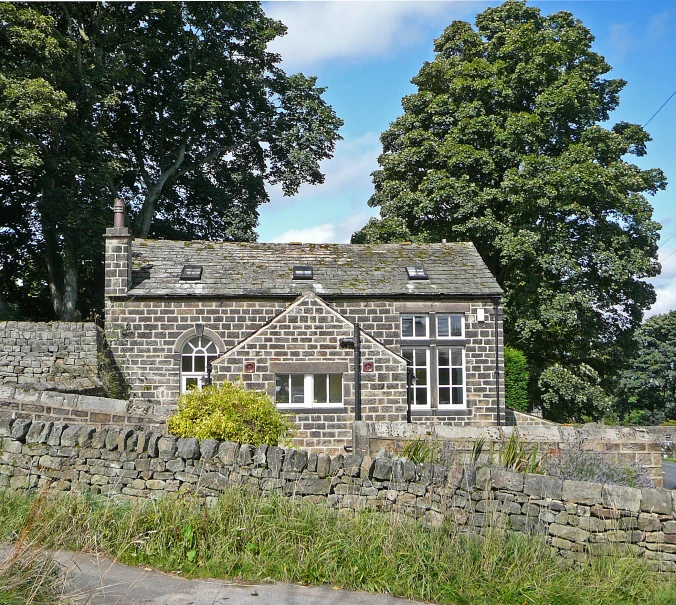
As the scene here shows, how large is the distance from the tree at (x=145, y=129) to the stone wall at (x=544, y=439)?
675 inches

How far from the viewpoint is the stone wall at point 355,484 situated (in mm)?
7293

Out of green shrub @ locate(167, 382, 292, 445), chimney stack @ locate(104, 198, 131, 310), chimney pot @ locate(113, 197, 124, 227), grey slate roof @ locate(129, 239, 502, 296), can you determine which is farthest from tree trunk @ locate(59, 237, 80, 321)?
green shrub @ locate(167, 382, 292, 445)

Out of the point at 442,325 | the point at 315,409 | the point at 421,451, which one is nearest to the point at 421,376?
the point at 442,325

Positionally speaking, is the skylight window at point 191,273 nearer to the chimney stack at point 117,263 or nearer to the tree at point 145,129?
the chimney stack at point 117,263

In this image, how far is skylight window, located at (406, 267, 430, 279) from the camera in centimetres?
2006

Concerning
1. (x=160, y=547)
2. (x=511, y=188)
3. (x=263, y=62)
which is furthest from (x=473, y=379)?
(x=263, y=62)

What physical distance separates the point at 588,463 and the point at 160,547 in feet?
18.5

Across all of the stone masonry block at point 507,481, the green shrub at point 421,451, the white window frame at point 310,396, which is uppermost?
the white window frame at point 310,396

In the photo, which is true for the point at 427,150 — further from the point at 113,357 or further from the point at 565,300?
the point at 113,357

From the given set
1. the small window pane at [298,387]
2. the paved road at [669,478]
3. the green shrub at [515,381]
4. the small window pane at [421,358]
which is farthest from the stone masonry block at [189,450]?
the green shrub at [515,381]

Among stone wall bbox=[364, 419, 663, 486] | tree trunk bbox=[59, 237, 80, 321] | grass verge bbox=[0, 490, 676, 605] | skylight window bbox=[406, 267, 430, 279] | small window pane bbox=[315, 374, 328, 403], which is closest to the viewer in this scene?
grass verge bbox=[0, 490, 676, 605]

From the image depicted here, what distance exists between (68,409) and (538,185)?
59.9ft

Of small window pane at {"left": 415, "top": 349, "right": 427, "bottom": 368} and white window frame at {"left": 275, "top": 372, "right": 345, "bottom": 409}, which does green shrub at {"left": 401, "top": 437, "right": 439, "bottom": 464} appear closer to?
white window frame at {"left": 275, "top": 372, "right": 345, "bottom": 409}

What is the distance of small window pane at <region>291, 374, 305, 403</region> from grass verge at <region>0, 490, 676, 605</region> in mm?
9373
